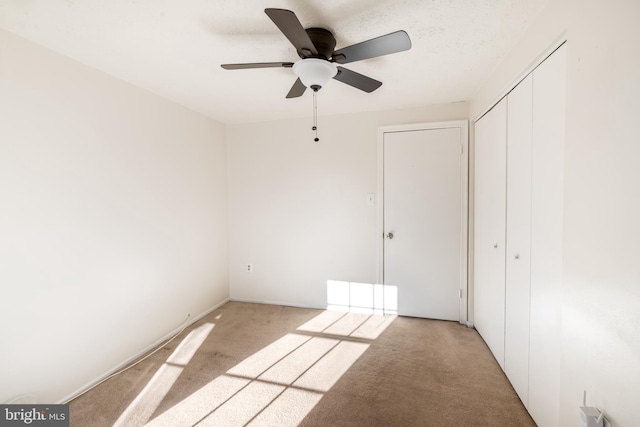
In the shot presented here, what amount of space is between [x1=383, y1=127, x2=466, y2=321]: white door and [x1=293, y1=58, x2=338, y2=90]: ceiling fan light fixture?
1.61 meters

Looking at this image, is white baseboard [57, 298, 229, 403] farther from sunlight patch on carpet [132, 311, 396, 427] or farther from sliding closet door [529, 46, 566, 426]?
sliding closet door [529, 46, 566, 426]

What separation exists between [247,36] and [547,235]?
2.07 m

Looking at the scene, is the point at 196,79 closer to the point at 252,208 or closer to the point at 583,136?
the point at 252,208

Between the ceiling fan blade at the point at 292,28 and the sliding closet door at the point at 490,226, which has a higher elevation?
the ceiling fan blade at the point at 292,28

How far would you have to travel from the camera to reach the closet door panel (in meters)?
1.64

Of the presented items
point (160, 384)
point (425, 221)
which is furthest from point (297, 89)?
point (160, 384)

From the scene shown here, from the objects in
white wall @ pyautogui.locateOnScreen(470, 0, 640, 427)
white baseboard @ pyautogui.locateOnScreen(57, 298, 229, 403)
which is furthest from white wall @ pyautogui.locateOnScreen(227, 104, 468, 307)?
white wall @ pyautogui.locateOnScreen(470, 0, 640, 427)

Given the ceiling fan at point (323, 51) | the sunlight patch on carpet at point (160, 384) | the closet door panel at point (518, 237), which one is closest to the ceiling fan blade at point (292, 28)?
the ceiling fan at point (323, 51)

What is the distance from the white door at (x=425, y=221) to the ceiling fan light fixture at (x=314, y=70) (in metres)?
1.61

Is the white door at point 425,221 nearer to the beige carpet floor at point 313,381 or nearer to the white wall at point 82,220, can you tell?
the beige carpet floor at point 313,381

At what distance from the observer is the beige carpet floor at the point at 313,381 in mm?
1673

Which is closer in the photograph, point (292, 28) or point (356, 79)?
point (292, 28)

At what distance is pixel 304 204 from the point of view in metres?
3.33

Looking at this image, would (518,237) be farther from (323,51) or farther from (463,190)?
(323,51)
